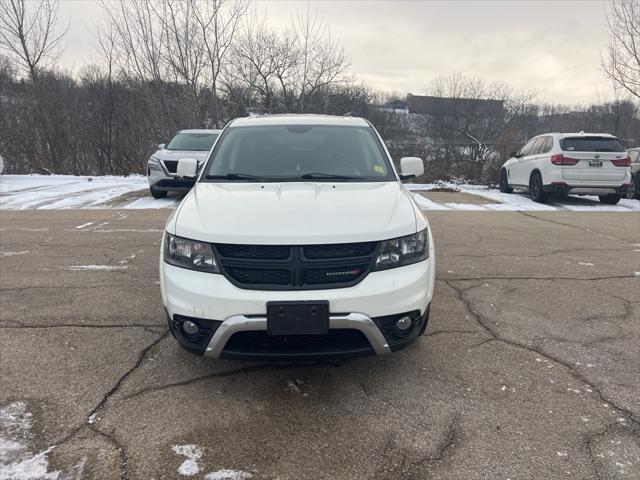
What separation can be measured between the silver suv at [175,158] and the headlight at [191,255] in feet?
24.8

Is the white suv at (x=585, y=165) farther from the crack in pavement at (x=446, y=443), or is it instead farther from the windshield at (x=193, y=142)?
the crack in pavement at (x=446, y=443)

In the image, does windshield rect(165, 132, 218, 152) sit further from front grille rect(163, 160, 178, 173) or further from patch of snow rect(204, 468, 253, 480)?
patch of snow rect(204, 468, 253, 480)

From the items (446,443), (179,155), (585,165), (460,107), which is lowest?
(446,443)

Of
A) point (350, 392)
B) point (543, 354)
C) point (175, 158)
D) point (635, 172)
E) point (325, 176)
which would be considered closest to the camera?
point (350, 392)

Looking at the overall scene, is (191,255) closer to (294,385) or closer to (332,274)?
(332,274)

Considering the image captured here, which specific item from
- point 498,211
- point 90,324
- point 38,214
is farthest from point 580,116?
point 90,324

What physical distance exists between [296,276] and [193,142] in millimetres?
9565

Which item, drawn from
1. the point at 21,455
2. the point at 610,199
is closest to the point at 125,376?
the point at 21,455

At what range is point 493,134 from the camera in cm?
2575

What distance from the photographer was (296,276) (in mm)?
2580

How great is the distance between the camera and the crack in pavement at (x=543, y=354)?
264 cm

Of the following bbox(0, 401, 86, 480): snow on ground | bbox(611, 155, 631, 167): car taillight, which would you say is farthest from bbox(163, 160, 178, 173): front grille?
bbox(611, 155, 631, 167): car taillight

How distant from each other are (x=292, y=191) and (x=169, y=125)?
17.6m

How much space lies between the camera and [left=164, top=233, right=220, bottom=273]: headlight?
268cm
